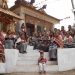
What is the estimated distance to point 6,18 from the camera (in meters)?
26.2

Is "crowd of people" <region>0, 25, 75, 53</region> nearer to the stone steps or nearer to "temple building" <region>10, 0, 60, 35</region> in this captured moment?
the stone steps

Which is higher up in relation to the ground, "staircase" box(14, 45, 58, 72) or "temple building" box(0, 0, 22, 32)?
"temple building" box(0, 0, 22, 32)

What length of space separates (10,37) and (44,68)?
360 cm

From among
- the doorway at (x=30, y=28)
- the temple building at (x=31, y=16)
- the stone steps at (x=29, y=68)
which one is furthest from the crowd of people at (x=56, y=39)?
the doorway at (x=30, y=28)

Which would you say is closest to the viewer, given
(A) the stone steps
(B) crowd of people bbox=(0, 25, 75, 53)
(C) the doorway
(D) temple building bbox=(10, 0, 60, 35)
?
(A) the stone steps

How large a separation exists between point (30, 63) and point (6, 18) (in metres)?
10.3

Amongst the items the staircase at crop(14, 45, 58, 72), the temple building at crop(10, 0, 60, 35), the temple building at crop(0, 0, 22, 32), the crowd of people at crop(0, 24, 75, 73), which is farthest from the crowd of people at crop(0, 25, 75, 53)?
the temple building at crop(10, 0, 60, 35)

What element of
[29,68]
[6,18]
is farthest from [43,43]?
[6,18]

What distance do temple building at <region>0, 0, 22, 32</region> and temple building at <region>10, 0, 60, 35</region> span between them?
3.55 ft

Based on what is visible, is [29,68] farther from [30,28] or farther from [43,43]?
[30,28]

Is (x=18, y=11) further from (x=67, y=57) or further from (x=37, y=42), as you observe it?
(x=67, y=57)

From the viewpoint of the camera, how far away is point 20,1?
1114 inches

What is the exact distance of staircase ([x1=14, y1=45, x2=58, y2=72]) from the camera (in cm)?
1577

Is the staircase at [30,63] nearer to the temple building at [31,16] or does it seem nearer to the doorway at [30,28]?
the temple building at [31,16]
